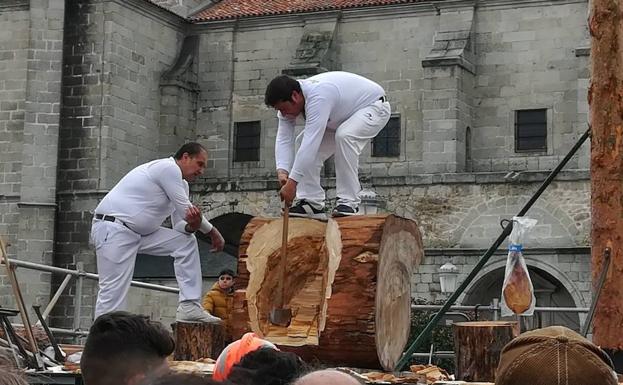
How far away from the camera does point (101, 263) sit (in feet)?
31.3

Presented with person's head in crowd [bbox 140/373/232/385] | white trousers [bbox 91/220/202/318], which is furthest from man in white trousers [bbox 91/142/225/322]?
person's head in crowd [bbox 140/373/232/385]

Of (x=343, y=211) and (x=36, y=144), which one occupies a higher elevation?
(x=36, y=144)

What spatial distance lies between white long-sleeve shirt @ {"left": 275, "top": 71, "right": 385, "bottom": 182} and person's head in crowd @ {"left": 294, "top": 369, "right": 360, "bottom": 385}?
18.0 feet

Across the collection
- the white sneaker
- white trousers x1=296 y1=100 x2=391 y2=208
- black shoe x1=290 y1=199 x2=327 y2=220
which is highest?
white trousers x1=296 y1=100 x2=391 y2=208

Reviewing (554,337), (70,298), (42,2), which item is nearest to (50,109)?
(42,2)

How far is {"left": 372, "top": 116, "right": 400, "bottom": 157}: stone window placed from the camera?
3478 cm

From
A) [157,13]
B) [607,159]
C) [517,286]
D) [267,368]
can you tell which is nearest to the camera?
[267,368]

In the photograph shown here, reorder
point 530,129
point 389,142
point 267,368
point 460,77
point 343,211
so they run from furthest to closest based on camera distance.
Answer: point 389,142
point 530,129
point 460,77
point 343,211
point 267,368

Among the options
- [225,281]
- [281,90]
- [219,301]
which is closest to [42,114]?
[225,281]

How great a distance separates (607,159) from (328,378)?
5.16m

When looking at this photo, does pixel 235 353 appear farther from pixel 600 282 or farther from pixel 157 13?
pixel 157 13

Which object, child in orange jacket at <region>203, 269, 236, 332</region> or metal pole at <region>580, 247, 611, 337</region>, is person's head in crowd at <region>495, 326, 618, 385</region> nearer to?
metal pole at <region>580, 247, 611, 337</region>

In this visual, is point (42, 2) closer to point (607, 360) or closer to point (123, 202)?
point (123, 202)

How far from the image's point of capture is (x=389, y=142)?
34.9 meters
